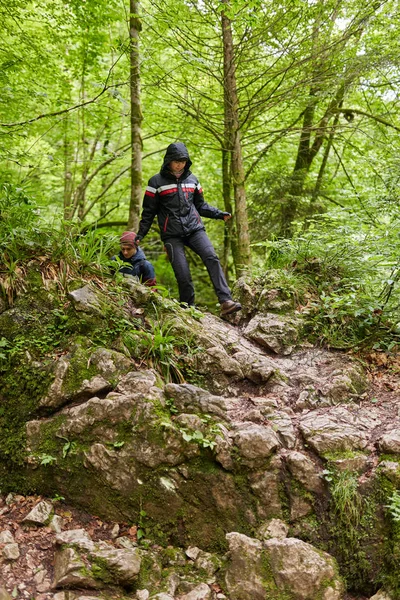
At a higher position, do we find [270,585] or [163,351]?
[163,351]

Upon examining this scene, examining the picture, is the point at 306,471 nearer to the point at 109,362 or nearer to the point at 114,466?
the point at 114,466

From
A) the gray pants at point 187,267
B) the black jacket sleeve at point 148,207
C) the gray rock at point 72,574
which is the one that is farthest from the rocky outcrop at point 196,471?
the black jacket sleeve at point 148,207

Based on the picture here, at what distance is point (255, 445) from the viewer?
11.5 feet

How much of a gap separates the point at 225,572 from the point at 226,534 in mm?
249

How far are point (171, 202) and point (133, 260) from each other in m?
1.07

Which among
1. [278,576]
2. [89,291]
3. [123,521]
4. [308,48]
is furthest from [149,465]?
[308,48]

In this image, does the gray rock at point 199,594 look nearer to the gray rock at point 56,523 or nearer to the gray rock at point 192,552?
the gray rock at point 192,552

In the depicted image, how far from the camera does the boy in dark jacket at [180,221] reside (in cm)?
566

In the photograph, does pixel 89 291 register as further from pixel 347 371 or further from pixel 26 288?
pixel 347 371

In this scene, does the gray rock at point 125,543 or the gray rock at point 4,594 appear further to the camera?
the gray rock at point 125,543

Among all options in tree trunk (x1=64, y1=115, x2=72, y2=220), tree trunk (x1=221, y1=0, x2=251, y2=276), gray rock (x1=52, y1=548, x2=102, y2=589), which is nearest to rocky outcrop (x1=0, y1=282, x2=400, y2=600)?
gray rock (x1=52, y1=548, x2=102, y2=589)

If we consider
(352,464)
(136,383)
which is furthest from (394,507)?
(136,383)

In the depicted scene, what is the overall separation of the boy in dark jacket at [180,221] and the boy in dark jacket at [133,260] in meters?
0.33

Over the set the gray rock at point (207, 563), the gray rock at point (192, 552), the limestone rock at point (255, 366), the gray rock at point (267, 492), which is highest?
the limestone rock at point (255, 366)
